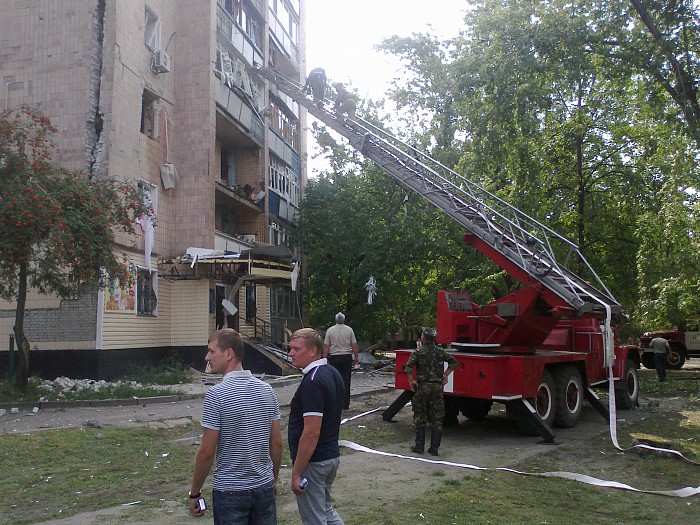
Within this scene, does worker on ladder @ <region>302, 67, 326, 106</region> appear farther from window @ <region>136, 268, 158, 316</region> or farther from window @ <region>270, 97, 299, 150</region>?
window @ <region>270, 97, 299, 150</region>

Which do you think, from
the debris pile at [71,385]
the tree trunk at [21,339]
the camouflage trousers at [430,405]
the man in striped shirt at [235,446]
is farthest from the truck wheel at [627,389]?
the tree trunk at [21,339]

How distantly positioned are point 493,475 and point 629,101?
1412 cm

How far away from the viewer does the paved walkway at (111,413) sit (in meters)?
11.5

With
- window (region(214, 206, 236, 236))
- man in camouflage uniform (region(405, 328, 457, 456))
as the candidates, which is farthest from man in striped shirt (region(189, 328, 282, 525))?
window (region(214, 206, 236, 236))

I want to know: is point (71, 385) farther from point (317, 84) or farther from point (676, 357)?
point (676, 357)

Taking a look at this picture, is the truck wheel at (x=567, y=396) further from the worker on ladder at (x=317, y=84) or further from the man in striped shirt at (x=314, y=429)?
the worker on ladder at (x=317, y=84)

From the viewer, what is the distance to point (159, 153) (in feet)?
70.6

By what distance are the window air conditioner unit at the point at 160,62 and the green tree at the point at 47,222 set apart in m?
7.13

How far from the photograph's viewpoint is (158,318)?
2116 centimetres

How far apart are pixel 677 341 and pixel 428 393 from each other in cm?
2308

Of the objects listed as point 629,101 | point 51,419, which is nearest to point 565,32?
point 629,101

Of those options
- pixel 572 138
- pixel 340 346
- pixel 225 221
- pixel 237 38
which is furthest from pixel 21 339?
pixel 572 138

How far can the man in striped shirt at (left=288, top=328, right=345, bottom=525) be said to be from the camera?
4223 mm

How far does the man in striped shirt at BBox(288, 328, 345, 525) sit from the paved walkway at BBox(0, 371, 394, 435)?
25.1 feet
